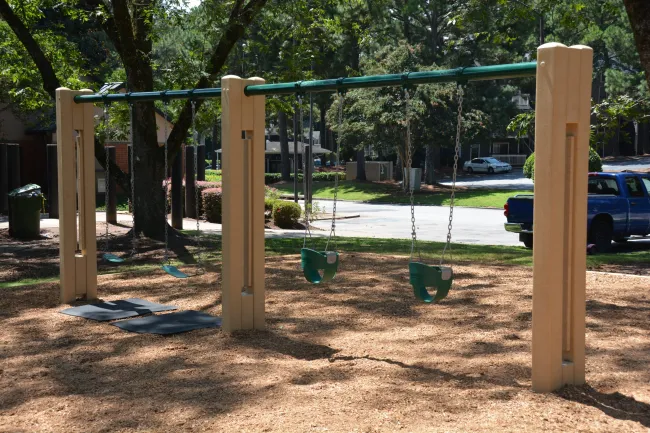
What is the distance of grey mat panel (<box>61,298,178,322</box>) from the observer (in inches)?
324

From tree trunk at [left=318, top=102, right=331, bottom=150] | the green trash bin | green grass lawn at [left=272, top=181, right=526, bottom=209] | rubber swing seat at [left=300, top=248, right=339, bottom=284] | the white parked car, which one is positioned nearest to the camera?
rubber swing seat at [left=300, top=248, right=339, bottom=284]

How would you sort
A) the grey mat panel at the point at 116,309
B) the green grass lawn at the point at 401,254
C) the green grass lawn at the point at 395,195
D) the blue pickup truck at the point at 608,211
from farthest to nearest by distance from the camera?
the green grass lawn at the point at 395,195, the blue pickup truck at the point at 608,211, the green grass lawn at the point at 401,254, the grey mat panel at the point at 116,309

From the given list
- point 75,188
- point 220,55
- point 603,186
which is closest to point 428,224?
point 603,186

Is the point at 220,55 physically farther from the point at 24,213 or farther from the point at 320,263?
the point at 320,263

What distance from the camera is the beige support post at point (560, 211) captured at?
5.15 meters

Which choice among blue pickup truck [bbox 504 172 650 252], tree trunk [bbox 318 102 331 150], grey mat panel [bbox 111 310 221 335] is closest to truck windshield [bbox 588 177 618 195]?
blue pickup truck [bbox 504 172 650 252]

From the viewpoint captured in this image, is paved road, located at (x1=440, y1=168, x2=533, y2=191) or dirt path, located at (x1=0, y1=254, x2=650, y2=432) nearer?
dirt path, located at (x1=0, y1=254, x2=650, y2=432)

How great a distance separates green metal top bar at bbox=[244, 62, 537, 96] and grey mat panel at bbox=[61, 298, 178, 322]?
273cm

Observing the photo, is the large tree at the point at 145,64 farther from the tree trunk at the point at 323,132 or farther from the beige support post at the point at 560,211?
the tree trunk at the point at 323,132

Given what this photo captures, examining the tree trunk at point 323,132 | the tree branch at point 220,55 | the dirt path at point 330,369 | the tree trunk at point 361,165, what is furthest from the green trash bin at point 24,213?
the tree trunk at point 323,132

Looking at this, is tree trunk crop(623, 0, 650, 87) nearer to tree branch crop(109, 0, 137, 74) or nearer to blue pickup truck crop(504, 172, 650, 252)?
blue pickup truck crop(504, 172, 650, 252)

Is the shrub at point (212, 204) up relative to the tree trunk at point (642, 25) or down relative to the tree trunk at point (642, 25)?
down

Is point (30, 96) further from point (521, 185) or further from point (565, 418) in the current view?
point (521, 185)

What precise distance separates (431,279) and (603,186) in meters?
12.3
